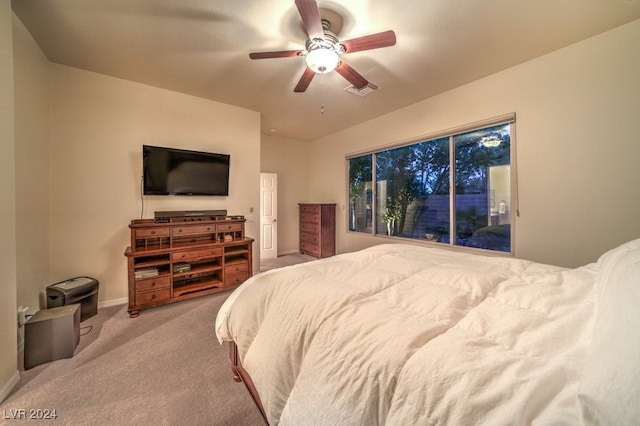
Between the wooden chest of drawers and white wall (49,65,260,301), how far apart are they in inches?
86.3

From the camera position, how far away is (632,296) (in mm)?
603

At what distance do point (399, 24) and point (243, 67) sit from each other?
63.4 inches

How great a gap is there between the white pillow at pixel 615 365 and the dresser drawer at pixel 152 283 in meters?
3.15

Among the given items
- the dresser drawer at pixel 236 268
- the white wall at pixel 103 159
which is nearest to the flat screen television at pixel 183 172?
the white wall at pixel 103 159

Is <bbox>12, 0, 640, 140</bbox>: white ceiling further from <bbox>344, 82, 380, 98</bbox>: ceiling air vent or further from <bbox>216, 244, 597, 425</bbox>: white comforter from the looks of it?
<bbox>216, 244, 597, 425</bbox>: white comforter

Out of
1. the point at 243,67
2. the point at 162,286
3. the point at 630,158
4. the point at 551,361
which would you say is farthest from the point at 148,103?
the point at 630,158

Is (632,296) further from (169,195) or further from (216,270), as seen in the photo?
(169,195)

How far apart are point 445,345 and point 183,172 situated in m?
3.36

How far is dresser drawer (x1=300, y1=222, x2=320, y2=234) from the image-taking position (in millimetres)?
4714

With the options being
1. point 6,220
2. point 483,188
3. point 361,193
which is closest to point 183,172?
A: point 6,220

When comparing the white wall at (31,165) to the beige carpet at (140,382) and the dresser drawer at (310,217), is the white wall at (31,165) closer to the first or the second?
the beige carpet at (140,382)

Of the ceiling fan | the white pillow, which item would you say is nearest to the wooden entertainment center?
the ceiling fan

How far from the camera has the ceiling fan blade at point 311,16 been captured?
1.46 meters

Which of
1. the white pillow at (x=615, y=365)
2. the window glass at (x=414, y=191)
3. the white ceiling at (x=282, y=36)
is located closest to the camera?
the white pillow at (x=615, y=365)
